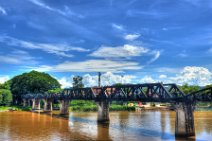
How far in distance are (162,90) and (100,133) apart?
52.5 feet

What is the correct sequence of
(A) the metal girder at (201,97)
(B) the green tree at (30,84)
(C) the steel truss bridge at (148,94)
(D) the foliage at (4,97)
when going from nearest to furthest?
(A) the metal girder at (201,97), (C) the steel truss bridge at (148,94), (D) the foliage at (4,97), (B) the green tree at (30,84)

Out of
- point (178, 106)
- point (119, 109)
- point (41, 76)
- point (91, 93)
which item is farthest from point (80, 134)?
point (41, 76)

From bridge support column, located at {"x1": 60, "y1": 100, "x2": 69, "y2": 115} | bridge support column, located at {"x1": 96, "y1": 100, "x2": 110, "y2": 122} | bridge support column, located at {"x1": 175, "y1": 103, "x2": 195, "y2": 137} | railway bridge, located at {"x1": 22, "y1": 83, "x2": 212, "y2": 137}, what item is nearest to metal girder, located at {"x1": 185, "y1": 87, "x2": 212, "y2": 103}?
railway bridge, located at {"x1": 22, "y1": 83, "x2": 212, "y2": 137}

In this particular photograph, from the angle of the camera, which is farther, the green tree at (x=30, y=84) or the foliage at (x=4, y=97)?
the green tree at (x=30, y=84)

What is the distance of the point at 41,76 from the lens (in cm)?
16400

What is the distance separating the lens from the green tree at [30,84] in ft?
525

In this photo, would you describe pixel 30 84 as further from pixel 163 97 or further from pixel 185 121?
pixel 185 121

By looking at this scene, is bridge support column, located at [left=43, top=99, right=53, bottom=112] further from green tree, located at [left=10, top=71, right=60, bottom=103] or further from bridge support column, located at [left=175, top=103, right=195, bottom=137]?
bridge support column, located at [left=175, top=103, right=195, bottom=137]

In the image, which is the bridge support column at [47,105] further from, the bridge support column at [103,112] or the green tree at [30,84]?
the bridge support column at [103,112]

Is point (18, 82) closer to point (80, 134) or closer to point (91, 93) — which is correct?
point (91, 93)

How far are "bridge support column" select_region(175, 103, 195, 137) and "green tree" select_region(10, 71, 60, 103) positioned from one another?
119m

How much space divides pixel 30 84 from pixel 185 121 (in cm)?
12233

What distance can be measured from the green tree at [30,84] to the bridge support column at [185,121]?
119191 millimetres

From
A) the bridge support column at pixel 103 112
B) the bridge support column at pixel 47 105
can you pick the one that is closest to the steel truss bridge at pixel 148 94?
the bridge support column at pixel 103 112
